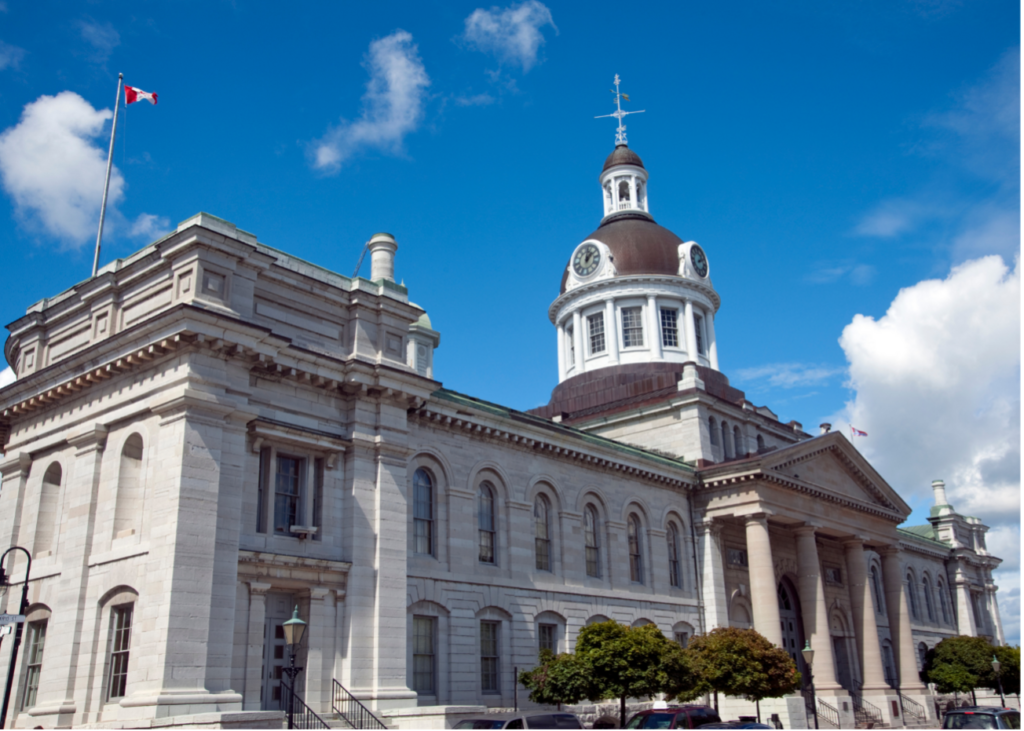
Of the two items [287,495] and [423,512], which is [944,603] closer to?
[423,512]

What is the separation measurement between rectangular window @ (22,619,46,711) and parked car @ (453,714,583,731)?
452 inches

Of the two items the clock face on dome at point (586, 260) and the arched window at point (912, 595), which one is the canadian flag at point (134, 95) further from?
the arched window at point (912, 595)

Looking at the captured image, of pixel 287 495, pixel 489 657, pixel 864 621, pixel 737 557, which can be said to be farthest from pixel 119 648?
pixel 864 621

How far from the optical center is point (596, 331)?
52.0 meters

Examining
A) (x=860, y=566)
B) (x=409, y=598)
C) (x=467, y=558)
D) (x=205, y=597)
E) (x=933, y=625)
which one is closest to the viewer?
(x=205, y=597)

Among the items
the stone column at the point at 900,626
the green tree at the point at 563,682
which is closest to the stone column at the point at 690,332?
the stone column at the point at 900,626

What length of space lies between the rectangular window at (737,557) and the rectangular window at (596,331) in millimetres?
13345

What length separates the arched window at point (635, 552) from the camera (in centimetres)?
3856

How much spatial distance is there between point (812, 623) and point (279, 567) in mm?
25549

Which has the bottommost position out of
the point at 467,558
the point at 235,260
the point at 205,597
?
the point at 205,597

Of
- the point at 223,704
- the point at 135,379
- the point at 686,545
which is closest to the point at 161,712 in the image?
the point at 223,704

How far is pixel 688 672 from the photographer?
29.7 m

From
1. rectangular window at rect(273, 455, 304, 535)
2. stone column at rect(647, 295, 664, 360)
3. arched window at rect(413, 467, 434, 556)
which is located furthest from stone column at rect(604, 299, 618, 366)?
rectangular window at rect(273, 455, 304, 535)

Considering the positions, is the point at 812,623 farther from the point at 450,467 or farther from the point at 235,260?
the point at 235,260
